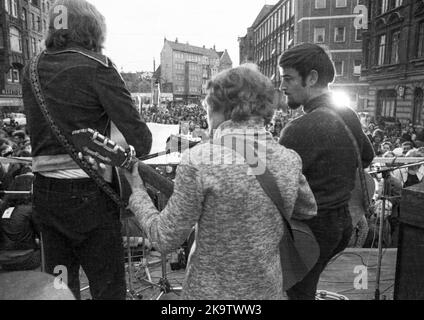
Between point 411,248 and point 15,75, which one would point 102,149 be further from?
point 15,75

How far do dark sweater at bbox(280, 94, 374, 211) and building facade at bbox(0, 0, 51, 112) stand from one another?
31.9 m

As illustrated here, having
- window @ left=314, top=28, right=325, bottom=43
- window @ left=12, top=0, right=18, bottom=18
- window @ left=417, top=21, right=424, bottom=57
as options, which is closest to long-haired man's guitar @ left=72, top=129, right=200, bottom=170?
window @ left=417, top=21, right=424, bottom=57

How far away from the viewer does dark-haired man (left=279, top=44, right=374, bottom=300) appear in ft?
6.23

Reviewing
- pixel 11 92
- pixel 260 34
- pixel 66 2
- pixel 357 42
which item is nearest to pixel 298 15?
pixel 357 42

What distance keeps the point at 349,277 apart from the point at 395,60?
24770 mm

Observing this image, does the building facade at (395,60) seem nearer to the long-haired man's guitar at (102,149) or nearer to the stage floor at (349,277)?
the stage floor at (349,277)

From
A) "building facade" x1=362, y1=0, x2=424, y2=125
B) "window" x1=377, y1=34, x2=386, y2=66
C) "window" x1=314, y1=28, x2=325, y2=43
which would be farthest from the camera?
"window" x1=314, y1=28, x2=325, y2=43

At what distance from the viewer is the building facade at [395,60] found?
21.8 meters

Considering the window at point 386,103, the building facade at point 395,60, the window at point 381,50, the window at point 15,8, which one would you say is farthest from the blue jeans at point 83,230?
the window at point 15,8

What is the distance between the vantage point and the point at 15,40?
3716 centimetres

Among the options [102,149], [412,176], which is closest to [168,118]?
[412,176]

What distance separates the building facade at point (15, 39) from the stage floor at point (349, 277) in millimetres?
29908

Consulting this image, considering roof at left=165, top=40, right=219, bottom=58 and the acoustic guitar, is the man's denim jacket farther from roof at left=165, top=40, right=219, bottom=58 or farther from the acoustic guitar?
roof at left=165, top=40, right=219, bottom=58
